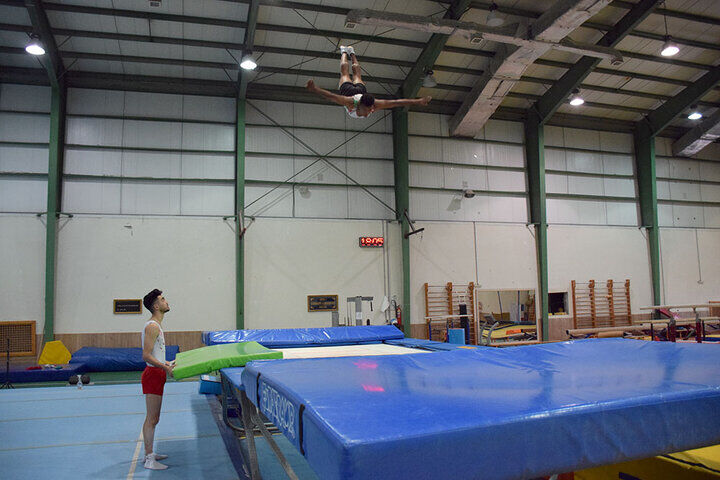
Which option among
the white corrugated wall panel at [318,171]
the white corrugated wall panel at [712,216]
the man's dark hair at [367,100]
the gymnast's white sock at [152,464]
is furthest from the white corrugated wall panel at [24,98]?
the white corrugated wall panel at [712,216]

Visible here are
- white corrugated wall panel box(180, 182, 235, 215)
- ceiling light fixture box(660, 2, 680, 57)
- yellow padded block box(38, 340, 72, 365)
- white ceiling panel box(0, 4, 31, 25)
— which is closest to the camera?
yellow padded block box(38, 340, 72, 365)

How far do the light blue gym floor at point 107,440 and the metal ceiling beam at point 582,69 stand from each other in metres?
11.6

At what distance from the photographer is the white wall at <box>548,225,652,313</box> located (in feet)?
46.3

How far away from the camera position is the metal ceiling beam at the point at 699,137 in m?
14.1

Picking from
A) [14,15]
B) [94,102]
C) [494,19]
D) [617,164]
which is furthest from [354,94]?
[617,164]

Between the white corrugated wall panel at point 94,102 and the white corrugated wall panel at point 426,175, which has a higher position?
the white corrugated wall panel at point 94,102

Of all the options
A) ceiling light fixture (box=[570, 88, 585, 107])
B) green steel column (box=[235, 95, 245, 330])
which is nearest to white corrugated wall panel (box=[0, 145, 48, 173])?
green steel column (box=[235, 95, 245, 330])

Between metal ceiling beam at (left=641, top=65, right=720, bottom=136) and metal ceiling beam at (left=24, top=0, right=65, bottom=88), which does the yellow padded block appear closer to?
metal ceiling beam at (left=24, top=0, right=65, bottom=88)

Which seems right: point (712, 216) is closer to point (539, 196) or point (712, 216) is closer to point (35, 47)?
point (539, 196)

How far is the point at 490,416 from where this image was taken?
144 centimetres

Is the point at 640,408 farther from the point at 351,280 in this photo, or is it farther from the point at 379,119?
the point at 379,119

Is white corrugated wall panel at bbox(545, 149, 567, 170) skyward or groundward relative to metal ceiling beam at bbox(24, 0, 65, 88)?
groundward

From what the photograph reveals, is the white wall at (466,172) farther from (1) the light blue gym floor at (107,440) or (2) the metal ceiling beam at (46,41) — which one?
(2) the metal ceiling beam at (46,41)

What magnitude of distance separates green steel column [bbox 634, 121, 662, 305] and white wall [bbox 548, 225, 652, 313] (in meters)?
0.19
